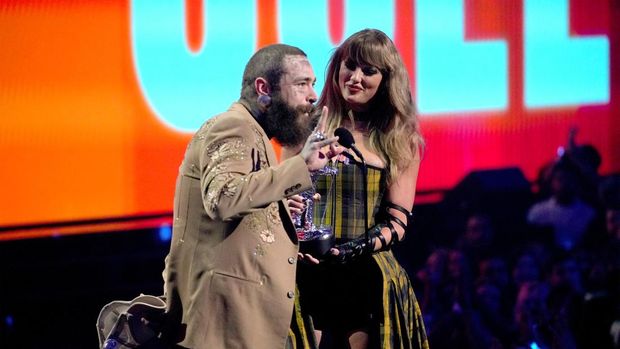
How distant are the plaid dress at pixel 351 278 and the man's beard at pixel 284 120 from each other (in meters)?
0.55

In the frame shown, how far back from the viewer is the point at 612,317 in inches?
177

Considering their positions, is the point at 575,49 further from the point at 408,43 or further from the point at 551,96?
the point at 408,43

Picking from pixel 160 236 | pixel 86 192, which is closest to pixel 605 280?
pixel 160 236

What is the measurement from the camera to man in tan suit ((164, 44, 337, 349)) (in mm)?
2490

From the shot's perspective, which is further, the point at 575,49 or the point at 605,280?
the point at 575,49

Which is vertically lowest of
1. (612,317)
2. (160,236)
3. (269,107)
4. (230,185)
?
(612,317)

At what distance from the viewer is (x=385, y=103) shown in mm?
3340

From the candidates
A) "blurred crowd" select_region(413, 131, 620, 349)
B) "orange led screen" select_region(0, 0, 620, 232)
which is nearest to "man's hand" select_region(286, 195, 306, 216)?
"blurred crowd" select_region(413, 131, 620, 349)

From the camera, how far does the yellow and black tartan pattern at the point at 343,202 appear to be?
321 centimetres

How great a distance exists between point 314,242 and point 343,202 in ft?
1.08

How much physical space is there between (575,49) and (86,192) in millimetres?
3206

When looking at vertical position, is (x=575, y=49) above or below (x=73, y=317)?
above

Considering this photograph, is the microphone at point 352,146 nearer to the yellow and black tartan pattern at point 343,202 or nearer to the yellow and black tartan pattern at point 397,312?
the yellow and black tartan pattern at point 343,202

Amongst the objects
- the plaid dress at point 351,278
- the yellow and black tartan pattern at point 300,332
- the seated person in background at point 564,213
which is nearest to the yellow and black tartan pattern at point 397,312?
the plaid dress at point 351,278
